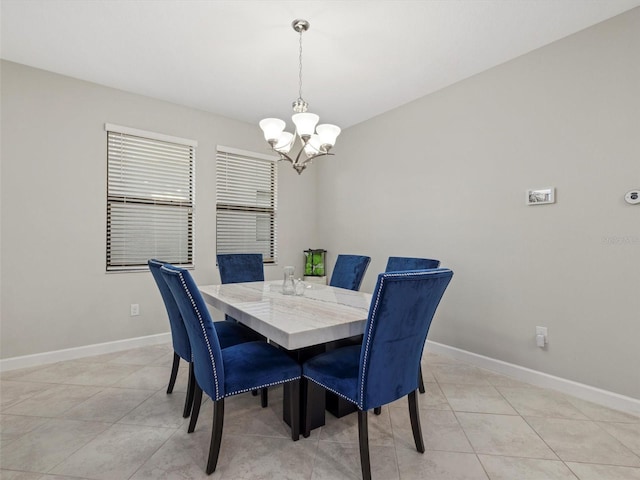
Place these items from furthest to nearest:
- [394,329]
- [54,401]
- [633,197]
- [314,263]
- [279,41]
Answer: [314,263]
[279,41]
[54,401]
[633,197]
[394,329]

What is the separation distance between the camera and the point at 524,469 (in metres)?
1.59

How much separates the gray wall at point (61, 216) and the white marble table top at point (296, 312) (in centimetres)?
136

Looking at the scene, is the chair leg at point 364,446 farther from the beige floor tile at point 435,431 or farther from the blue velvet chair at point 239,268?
the blue velvet chair at point 239,268

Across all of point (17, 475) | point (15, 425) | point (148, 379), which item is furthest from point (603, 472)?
point (15, 425)

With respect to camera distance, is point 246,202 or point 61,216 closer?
point 61,216

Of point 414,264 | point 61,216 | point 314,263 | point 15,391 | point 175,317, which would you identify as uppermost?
point 61,216

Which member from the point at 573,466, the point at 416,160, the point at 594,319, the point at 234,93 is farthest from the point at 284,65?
the point at 573,466

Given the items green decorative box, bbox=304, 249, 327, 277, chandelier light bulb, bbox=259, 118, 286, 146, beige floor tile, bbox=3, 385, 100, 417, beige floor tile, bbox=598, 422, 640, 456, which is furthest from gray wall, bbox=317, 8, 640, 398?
beige floor tile, bbox=3, 385, 100, 417

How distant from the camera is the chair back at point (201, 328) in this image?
58.2 inches

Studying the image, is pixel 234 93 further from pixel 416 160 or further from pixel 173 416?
pixel 173 416

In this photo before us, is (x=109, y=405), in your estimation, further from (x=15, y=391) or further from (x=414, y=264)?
(x=414, y=264)

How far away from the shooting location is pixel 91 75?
2.97m

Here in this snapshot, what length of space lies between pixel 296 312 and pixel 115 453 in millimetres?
1163

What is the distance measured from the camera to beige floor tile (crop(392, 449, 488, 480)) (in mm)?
1538
